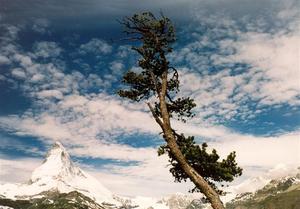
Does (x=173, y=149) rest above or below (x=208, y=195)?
above

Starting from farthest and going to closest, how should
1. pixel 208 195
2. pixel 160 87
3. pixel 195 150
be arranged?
pixel 160 87
pixel 195 150
pixel 208 195

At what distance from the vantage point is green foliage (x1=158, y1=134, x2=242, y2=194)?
A: 23.0 metres

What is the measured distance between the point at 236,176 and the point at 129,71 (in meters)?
9.58

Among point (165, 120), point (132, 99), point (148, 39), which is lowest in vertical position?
point (165, 120)

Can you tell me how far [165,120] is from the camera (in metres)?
23.4

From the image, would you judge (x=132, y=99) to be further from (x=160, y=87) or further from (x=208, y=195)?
(x=208, y=195)

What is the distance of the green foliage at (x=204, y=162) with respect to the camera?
2300cm

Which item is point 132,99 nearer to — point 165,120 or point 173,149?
point 165,120

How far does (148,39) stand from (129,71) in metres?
2.46

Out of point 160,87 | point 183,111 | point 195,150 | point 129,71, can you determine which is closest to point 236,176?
point 195,150

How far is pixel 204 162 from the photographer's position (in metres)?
23.4

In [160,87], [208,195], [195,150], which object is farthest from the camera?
[160,87]

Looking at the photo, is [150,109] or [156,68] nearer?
[150,109]

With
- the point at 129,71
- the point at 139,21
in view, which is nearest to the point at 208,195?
the point at 129,71
